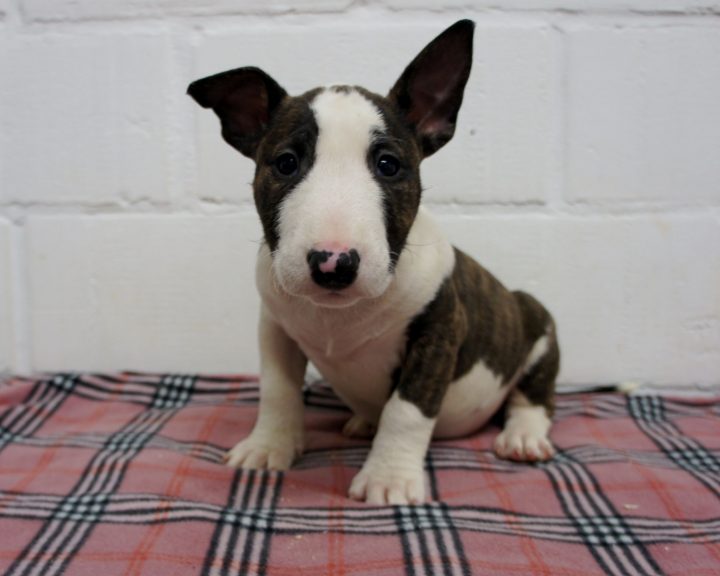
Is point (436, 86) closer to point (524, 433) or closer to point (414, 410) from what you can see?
point (414, 410)

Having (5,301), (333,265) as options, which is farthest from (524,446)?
(5,301)

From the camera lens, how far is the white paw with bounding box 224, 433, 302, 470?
182cm

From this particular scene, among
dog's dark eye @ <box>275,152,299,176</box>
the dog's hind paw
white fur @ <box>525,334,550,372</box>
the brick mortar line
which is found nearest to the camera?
dog's dark eye @ <box>275,152,299,176</box>

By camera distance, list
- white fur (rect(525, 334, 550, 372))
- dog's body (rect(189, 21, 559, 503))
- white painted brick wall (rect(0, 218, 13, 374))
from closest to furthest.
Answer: dog's body (rect(189, 21, 559, 503))
white fur (rect(525, 334, 550, 372))
white painted brick wall (rect(0, 218, 13, 374))

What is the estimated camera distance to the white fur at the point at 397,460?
1642 millimetres

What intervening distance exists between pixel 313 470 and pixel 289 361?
0.98 feet

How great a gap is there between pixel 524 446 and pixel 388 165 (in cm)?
86

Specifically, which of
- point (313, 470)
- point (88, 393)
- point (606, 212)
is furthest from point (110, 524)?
point (606, 212)

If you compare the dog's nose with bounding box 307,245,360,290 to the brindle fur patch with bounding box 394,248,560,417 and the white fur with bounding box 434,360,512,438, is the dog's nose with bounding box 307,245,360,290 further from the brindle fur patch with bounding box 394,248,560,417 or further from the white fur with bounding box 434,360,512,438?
the white fur with bounding box 434,360,512,438

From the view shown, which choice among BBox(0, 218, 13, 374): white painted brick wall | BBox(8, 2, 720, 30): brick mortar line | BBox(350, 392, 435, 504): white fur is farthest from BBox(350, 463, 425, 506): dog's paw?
BBox(0, 218, 13, 374): white painted brick wall

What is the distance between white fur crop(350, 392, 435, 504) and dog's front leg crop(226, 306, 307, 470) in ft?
0.77

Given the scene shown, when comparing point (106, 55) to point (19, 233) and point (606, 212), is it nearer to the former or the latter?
point (19, 233)

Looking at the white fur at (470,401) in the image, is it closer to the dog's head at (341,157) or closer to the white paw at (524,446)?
the white paw at (524,446)

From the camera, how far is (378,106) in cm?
162
